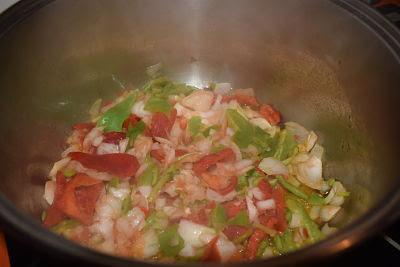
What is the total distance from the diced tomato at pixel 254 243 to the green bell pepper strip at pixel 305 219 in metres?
0.17

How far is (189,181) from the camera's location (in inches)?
72.2

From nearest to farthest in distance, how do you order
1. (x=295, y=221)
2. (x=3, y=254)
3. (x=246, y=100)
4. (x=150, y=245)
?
(x=3, y=254), (x=150, y=245), (x=295, y=221), (x=246, y=100)

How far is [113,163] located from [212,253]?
60 cm

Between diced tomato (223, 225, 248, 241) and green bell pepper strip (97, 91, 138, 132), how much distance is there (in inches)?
29.2

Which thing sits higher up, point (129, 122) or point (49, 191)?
point (129, 122)

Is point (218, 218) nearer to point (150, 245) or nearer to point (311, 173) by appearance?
point (150, 245)

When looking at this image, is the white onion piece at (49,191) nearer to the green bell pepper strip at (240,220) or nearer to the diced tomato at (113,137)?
the diced tomato at (113,137)

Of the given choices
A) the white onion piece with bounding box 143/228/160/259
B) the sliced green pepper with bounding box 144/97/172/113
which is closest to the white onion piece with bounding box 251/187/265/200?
the white onion piece with bounding box 143/228/160/259

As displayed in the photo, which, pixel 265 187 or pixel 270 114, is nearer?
pixel 265 187

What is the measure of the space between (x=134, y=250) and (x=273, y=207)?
23.7 inches

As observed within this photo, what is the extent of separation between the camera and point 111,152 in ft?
6.52

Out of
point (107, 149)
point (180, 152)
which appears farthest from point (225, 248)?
point (107, 149)

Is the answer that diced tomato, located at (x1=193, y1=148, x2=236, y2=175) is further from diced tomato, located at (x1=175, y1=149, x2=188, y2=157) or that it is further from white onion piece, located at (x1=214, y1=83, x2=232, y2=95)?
white onion piece, located at (x1=214, y1=83, x2=232, y2=95)

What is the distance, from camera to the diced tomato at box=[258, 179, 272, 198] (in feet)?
6.03
